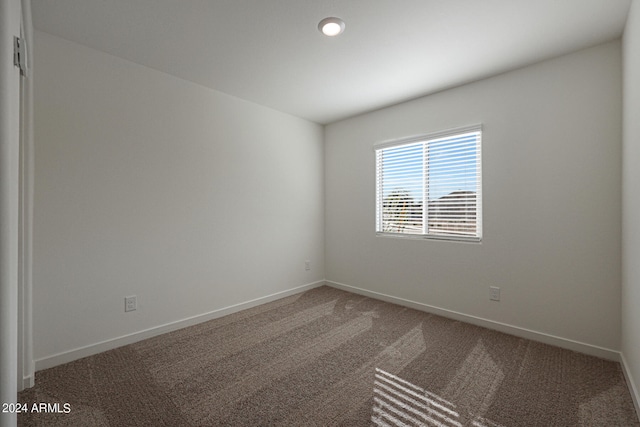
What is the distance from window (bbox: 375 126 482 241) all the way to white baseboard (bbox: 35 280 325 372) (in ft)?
6.16

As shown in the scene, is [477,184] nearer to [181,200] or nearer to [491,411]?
[491,411]

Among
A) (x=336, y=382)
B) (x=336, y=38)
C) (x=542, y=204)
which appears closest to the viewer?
(x=336, y=382)

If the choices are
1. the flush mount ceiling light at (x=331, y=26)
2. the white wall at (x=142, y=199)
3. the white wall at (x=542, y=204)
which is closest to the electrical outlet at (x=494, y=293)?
the white wall at (x=542, y=204)

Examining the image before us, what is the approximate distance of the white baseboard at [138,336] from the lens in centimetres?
212

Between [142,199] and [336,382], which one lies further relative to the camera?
[142,199]

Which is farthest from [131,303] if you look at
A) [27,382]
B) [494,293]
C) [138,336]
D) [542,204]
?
[542,204]

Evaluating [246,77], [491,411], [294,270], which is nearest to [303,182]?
[294,270]

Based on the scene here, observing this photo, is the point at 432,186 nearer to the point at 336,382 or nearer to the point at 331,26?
the point at 331,26

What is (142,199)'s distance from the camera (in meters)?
2.57

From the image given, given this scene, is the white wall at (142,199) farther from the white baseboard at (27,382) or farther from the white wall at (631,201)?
the white wall at (631,201)

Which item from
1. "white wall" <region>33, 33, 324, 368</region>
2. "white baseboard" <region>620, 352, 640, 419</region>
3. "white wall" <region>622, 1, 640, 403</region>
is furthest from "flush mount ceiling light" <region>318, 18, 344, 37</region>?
"white baseboard" <region>620, 352, 640, 419</region>

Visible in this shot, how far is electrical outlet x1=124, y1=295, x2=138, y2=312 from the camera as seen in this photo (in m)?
2.48

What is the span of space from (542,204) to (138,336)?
149 inches

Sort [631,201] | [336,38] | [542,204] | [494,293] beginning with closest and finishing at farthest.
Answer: [631,201] < [336,38] < [542,204] < [494,293]
